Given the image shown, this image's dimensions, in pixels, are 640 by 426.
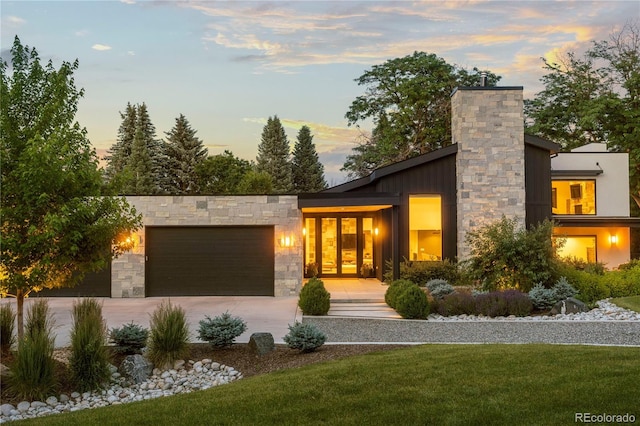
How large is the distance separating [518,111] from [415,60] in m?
15.9

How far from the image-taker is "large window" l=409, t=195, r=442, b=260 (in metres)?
17.0

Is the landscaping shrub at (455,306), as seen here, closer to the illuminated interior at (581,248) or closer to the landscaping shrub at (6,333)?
the landscaping shrub at (6,333)

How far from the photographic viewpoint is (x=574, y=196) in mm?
22328

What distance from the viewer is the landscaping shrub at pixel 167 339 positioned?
25.0 feet

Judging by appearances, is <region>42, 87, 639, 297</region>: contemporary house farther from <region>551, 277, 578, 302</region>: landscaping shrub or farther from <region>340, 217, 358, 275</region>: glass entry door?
<region>551, 277, 578, 302</region>: landscaping shrub

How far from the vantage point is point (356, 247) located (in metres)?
19.7

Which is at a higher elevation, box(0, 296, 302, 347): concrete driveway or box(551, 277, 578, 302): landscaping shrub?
box(551, 277, 578, 302): landscaping shrub

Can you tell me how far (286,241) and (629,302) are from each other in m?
9.24

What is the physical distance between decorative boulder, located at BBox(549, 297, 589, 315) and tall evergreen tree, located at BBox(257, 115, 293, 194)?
37731 mm

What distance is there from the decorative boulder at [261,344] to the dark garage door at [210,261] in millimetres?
8189

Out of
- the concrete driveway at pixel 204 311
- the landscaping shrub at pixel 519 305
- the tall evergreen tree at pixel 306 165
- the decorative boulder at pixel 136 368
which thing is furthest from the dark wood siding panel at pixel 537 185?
the tall evergreen tree at pixel 306 165

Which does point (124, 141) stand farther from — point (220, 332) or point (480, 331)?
point (480, 331)

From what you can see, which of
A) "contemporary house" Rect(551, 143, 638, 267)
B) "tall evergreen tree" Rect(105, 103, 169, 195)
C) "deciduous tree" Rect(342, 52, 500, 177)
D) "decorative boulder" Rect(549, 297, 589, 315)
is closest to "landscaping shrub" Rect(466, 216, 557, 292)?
"decorative boulder" Rect(549, 297, 589, 315)

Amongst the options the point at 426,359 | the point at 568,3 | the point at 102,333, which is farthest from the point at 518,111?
the point at 102,333
